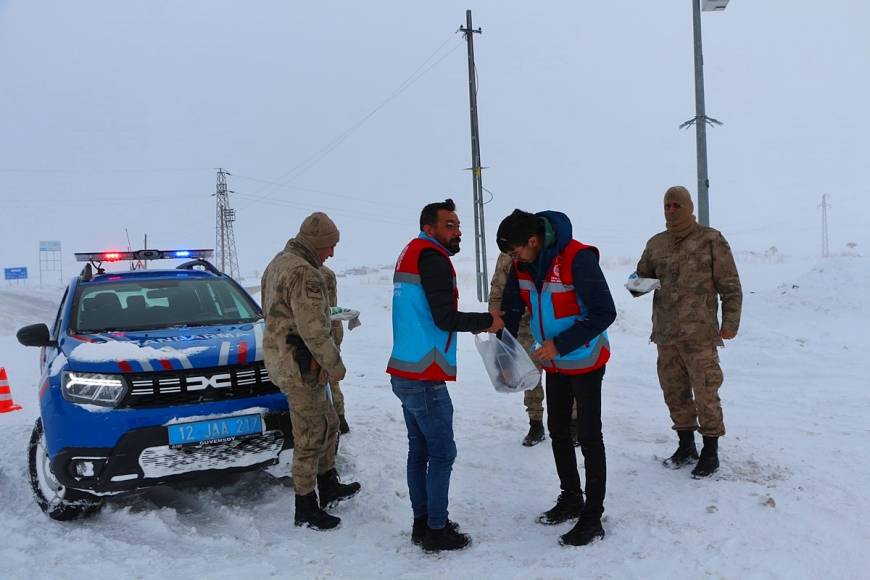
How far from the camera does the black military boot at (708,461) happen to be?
4305mm

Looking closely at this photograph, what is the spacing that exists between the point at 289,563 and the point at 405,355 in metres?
1.30

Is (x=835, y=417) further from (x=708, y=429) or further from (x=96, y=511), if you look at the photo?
(x=96, y=511)

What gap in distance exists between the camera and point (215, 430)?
12.9ft

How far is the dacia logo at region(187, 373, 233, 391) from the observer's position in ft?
13.1

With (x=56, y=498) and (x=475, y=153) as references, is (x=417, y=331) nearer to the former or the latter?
(x=56, y=498)

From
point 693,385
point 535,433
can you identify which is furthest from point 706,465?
point 535,433

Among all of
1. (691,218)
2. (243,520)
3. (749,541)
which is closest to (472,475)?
(243,520)

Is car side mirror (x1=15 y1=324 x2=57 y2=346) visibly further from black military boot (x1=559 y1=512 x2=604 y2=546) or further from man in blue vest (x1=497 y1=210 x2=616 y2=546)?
black military boot (x1=559 y1=512 x2=604 y2=546)

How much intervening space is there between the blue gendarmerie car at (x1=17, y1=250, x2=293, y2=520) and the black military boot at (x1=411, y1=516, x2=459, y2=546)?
3.55ft

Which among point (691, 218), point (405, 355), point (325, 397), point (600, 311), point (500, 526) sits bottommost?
point (500, 526)

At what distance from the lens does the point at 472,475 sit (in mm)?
4684

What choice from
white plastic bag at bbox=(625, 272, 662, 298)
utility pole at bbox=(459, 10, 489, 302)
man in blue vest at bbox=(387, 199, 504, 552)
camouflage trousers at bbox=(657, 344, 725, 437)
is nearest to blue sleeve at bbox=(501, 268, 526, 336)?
man in blue vest at bbox=(387, 199, 504, 552)

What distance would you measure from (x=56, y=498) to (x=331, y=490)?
174cm

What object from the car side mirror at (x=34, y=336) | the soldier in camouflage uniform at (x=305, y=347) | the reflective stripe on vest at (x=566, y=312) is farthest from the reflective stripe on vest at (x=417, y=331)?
the car side mirror at (x=34, y=336)
